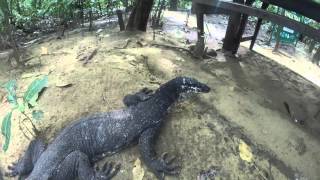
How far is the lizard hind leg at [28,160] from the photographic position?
4.36m

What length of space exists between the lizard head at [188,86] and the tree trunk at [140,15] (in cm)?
292

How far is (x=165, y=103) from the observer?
4.76 m

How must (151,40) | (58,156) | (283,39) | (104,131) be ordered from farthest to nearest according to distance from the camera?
1. (283,39)
2. (151,40)
3. (104,131)
4. (58,156)

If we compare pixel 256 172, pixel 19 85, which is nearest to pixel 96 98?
pixel 19 85

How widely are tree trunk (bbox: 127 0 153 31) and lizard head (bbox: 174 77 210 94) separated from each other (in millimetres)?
2918

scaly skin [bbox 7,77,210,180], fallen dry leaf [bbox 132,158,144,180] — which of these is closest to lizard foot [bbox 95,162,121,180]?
scaly skin [bbox 7,77,210,180]

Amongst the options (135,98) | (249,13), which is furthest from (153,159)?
(249,13)

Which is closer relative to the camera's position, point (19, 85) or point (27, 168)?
point (27, 168)

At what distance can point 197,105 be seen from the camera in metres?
5.01

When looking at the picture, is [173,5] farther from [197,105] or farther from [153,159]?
[153,159]

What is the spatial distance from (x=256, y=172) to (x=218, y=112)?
0.98 metres

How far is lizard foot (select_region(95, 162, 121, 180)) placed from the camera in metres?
4.10

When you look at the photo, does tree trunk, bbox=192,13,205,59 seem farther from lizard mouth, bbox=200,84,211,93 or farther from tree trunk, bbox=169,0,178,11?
tree trunk, bbox=169,0,178,11

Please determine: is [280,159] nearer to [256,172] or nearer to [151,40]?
[256,172]
